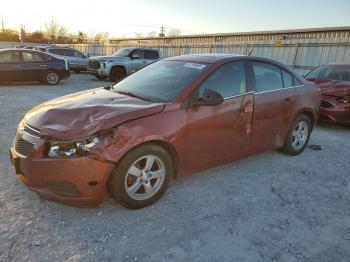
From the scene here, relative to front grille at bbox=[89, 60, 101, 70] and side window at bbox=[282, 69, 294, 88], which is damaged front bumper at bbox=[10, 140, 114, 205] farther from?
front grille at bbox=[89, 60, 101, 70]

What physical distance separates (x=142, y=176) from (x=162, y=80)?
136cm

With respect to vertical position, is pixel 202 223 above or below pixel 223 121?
below

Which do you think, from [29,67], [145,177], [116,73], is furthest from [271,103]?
[116,73]

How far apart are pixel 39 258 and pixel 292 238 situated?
225cm

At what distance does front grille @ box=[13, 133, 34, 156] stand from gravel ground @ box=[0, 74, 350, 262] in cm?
60

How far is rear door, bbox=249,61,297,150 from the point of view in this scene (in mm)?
4418

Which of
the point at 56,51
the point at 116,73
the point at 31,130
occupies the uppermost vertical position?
the point at 56,51

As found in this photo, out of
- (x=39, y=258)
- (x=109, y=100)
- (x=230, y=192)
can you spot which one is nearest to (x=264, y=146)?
(x=230, y=192)

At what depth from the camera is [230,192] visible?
12.8ft

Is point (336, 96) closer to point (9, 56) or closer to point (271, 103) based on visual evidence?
point (271, 103)

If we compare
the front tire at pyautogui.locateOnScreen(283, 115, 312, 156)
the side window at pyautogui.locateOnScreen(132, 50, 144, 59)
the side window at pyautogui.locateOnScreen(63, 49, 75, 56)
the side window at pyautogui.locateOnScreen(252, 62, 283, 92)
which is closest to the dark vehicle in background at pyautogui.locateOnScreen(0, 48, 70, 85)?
the side window at pyautogui.locateOnScreen(132, 50, 144, 59)

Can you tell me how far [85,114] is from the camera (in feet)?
10.6

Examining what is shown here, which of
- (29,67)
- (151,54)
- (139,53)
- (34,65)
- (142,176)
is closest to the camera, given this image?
(142,176)

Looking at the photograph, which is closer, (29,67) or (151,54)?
(29,67)
